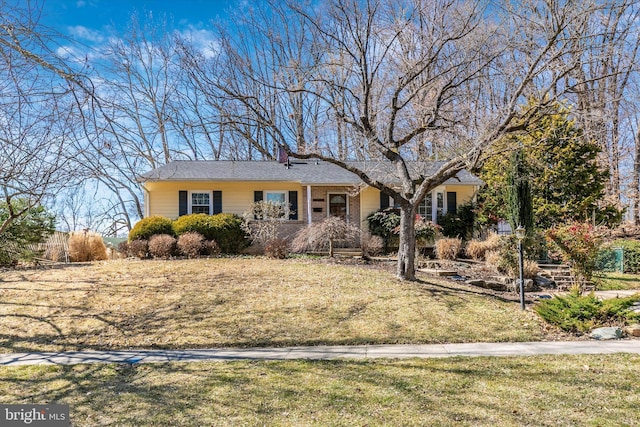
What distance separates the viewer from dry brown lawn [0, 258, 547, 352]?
7246 millimetres

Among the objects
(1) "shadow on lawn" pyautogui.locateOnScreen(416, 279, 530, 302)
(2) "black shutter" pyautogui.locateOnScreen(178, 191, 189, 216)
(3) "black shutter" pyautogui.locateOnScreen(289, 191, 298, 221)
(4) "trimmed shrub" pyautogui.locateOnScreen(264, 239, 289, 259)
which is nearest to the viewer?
(1) "shadow on lawn" pyautogui.locateOnScreen(416, 279, 530, 302)

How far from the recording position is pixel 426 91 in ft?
35.3

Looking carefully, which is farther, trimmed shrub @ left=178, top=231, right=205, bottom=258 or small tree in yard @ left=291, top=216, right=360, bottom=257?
small tree in yard @ left=291, top=216, right=360, bottom=257

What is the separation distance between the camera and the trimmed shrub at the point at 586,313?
24.0 feet

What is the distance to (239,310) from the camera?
27.7 ft

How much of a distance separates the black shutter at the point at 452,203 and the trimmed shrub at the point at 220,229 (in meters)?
8.70

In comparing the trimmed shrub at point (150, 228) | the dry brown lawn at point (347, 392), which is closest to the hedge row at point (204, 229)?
the trimmed shrub at point (150, 228)

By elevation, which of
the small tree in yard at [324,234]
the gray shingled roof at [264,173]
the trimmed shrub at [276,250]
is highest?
the gray shingled roof at [264,173]

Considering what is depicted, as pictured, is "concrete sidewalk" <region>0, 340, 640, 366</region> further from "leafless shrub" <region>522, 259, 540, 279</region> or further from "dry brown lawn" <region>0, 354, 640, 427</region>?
"leafless shrub" <region>522, 259, 540, 279</region>

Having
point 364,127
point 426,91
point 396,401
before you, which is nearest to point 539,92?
point 426,91

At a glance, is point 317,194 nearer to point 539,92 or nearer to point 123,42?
point 539,92

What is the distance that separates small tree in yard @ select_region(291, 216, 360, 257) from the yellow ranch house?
2.08m

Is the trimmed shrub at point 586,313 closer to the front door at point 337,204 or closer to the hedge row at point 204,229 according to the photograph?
the hedge row at point 204,229

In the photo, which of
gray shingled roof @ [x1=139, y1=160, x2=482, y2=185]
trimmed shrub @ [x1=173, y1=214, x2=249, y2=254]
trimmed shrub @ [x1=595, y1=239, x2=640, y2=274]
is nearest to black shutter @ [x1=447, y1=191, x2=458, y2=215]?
gray shingled roof @ [x1=139, y1=160, x2=482, y2=185]
